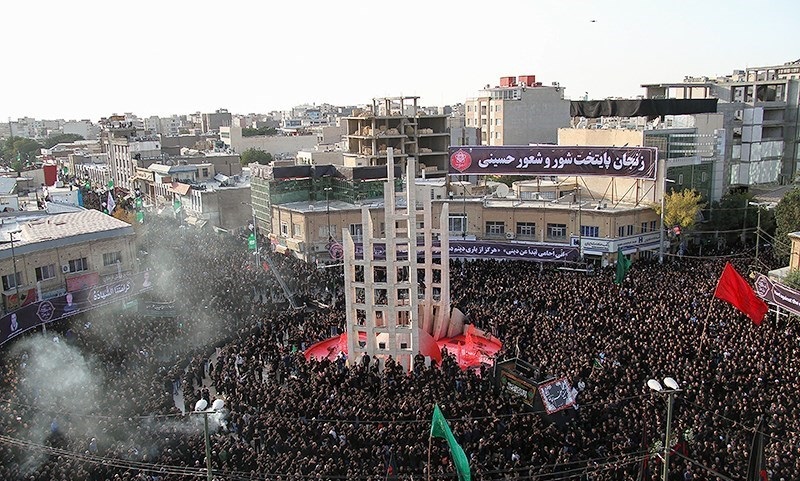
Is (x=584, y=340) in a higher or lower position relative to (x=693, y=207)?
lower

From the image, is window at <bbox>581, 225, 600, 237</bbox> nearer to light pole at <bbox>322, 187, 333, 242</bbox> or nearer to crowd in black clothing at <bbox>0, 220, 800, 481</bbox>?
crowd in black clothing at <bbox>0, 220, 800, 481</bbox>

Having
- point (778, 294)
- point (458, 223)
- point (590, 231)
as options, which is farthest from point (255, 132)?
point (778, 294)

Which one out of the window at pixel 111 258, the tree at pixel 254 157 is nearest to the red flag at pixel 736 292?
the window at pixel 111 258

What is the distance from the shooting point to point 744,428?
1708 cm

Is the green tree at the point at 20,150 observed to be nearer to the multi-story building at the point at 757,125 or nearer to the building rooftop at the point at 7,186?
the building rooftop at the point at 7,186

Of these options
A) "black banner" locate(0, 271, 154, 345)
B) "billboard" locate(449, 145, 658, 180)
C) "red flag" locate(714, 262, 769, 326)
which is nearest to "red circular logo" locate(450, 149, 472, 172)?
"billboard" locate(449, 145, 658, 180)

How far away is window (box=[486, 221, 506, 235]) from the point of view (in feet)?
123

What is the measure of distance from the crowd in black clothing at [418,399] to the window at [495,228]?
989 cm

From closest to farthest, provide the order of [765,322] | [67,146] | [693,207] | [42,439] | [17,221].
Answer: [42,439], [765,322], [17,221], [693,207], [67,146]

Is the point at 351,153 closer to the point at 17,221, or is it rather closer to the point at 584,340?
the point at 17,221

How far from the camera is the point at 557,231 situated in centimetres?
3653

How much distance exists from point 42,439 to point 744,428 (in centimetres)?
1675

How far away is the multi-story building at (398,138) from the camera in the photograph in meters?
52.9

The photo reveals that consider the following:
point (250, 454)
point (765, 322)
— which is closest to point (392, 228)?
point (250, 454)
